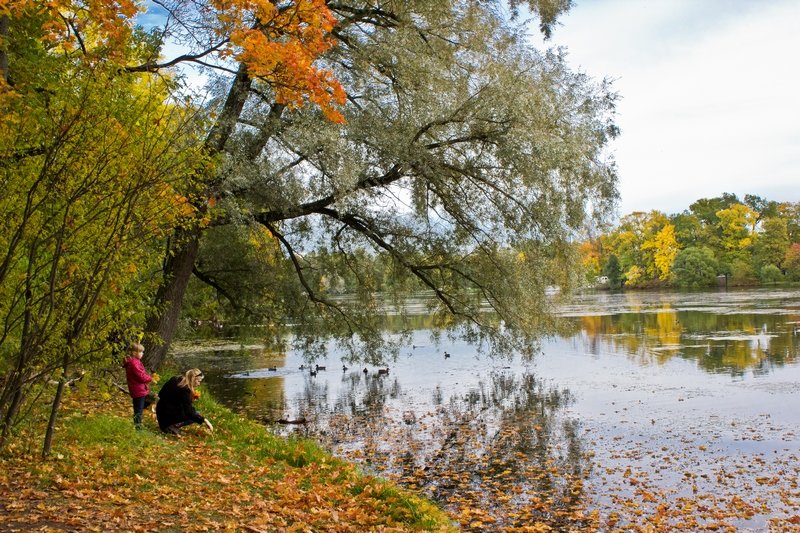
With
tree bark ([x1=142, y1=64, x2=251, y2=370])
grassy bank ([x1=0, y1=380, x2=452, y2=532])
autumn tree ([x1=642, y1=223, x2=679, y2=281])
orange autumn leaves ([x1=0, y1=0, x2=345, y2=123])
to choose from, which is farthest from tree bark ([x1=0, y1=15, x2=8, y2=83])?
autumn tree ([x1=642, y1=223, x2=679, y2=281])

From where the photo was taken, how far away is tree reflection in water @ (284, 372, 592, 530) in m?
9.19

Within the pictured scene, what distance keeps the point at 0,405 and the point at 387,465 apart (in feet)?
20.7

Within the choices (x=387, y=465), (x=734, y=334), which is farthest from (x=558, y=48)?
(x=734, y=334)

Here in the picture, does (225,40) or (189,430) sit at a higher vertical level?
(225,40)

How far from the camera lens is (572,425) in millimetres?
14398

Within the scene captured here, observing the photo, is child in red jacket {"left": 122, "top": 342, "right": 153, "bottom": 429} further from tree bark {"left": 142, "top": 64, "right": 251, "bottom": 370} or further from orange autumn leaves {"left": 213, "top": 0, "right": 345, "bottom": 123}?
orange autumn leaves {"left": 213, "top": 0, "right": 345, "bottom": 123}

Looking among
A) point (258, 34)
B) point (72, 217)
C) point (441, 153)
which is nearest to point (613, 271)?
point (441, 153)

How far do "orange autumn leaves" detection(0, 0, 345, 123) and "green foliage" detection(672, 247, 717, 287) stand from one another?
79.7 m

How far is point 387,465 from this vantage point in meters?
11.4

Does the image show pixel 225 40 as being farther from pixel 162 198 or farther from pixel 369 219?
pixel 369 219

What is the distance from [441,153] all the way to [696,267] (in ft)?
249

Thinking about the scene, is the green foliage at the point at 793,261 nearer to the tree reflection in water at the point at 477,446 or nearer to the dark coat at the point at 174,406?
the tree reflection in water at the point at 477,446

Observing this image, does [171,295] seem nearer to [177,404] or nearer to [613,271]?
[177,404]

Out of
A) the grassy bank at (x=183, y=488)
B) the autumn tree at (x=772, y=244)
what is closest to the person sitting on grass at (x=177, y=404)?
the grassy bank at (x=183, y=488)
